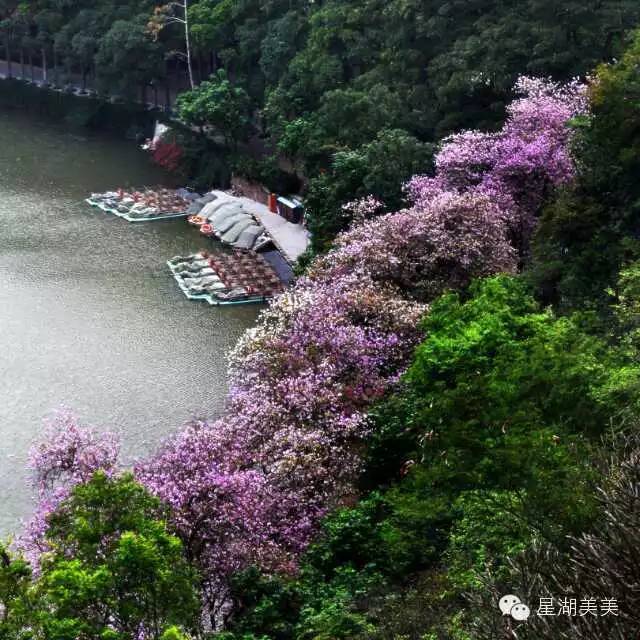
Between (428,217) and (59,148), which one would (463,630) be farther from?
(59,148)

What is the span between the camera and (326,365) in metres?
20.3

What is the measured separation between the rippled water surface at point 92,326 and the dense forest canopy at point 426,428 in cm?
217

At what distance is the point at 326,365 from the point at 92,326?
42.3ft

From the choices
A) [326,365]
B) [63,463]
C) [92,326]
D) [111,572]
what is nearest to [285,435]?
[326,365]

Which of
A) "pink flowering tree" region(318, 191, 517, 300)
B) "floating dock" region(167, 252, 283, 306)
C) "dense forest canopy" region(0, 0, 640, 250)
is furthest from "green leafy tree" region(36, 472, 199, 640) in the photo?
"dense forest canopy" region(0, 0, 640, 250)

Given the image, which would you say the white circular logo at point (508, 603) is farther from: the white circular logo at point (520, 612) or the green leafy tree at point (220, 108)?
the green leafy tree at point (220, 108)

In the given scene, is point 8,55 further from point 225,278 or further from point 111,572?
point 111,572

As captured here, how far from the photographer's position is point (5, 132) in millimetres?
54281

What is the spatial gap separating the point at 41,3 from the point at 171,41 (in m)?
11.8

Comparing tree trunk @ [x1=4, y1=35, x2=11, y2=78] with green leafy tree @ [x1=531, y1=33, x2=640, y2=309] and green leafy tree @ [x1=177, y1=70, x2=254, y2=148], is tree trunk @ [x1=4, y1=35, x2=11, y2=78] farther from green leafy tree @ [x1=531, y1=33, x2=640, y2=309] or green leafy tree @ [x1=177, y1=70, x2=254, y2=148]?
green leafy tree @ [x1=531, y1=33, x2=640, y2=309]

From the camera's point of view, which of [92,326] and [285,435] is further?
[92,326]

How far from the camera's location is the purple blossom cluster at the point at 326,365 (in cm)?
1659

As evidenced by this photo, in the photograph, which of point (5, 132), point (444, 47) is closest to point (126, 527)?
point (444, 47)

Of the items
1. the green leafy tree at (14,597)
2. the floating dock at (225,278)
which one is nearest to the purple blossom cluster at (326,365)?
the green leafy tree at (14,597)
